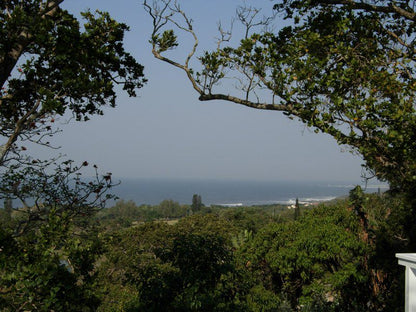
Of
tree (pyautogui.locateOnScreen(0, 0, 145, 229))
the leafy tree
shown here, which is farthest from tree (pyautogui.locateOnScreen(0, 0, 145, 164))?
the leafy tree

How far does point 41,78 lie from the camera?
4266 mm

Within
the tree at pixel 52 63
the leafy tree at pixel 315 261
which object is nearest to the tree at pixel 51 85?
the tree at pixel 52 63

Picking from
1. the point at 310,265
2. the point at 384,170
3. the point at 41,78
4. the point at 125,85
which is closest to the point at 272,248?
the point at 310,265

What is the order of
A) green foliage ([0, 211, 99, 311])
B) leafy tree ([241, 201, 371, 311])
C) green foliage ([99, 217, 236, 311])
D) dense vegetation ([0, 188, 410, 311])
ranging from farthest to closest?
leafy tree ([241, 201, 371, 311]) < green foliage ([99, 217, 236, 311]) < dense vegetation ([0, 188, 410, 311]) < green foliage ([0, 211, 99, 311])

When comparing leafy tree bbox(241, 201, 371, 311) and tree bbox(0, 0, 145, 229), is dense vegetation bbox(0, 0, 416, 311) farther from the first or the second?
leafy tree bbox(241, 201, 371, 311)

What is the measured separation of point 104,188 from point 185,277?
1569 millimetres

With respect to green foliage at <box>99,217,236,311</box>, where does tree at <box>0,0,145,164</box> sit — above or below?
→ above

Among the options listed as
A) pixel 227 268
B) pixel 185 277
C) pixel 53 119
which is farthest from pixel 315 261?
pixel 53 119

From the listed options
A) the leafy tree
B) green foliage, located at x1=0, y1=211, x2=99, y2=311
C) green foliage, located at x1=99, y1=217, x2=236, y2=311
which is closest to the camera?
green foliage, located at x1=0, y1=211, x2=99, y2=311

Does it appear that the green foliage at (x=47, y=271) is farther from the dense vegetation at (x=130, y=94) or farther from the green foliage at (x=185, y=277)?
the green foliage at (x=185, y=277)

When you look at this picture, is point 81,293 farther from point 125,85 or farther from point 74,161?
point 125,85

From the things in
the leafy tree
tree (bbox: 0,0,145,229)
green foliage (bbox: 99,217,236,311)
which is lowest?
the leafy tree

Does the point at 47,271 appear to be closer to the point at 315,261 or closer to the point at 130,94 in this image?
the point at 130,94

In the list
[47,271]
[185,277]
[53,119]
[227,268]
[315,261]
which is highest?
[53,119]
